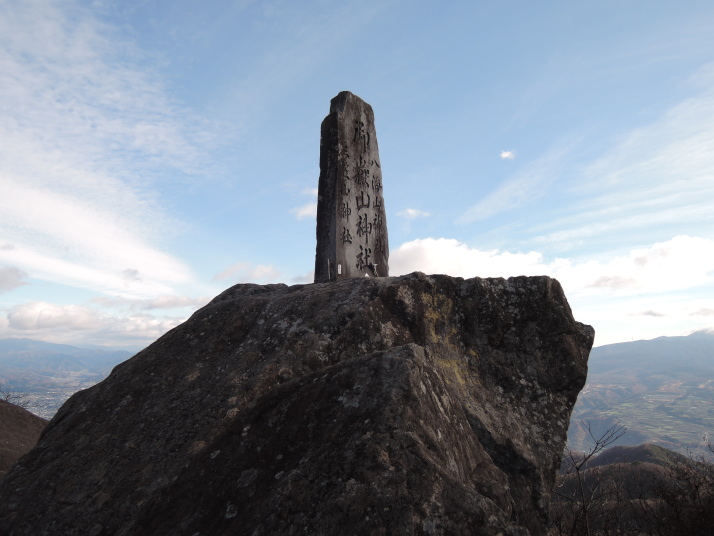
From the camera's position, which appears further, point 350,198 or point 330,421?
point 350,198

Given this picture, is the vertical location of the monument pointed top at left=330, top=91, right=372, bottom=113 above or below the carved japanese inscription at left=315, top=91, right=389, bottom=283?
above

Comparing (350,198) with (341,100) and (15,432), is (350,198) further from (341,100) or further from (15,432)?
(15,432)

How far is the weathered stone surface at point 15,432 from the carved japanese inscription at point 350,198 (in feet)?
31.5

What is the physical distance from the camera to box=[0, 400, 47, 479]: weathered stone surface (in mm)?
12227

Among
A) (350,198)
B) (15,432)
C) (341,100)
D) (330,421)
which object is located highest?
(341,100)

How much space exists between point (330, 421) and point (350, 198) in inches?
439

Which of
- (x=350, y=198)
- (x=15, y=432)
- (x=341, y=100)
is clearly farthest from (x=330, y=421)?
(x=15, y=432)

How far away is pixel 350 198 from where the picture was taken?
1404 centimetres

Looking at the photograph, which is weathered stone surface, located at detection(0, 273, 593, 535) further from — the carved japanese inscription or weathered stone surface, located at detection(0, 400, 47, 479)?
weathered stone surface, located at detection(0, 400, 47, 479)

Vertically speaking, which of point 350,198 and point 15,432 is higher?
point 350,198

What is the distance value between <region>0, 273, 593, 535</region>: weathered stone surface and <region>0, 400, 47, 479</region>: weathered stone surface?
24.8ft

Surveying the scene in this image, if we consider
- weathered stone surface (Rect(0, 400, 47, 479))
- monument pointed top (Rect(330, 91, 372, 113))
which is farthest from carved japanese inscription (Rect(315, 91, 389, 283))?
weathered stone surface (Rect(0, 400, 47, 479))

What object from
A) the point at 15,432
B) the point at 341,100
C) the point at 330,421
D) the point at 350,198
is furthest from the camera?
the point at 341,100

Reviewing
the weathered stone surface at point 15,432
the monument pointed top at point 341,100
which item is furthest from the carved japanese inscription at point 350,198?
the weathered stone surface at point 15,432
